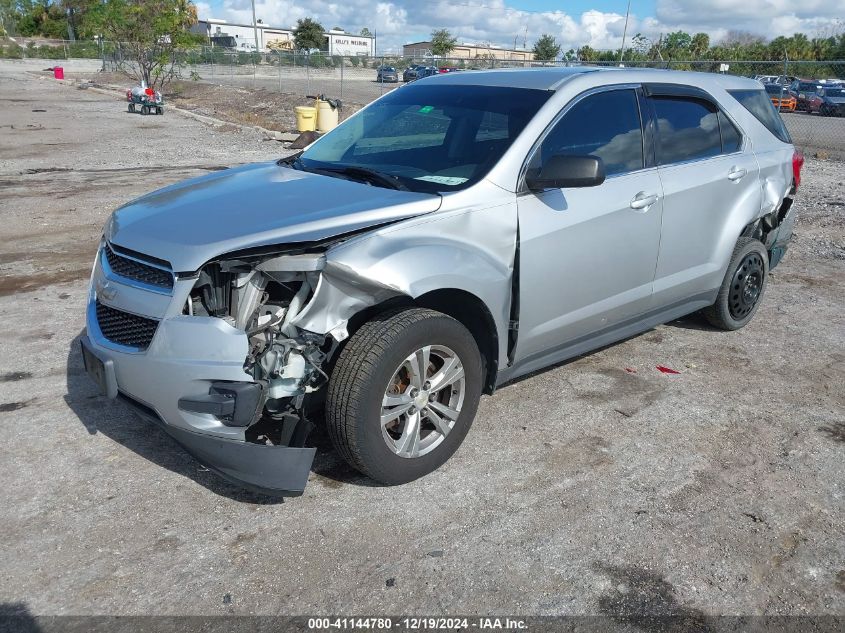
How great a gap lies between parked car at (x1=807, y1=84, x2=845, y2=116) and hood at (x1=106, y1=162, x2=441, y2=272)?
106 ft

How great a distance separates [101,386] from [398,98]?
2626 millimetres

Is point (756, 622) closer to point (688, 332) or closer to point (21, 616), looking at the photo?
point (21, 616)

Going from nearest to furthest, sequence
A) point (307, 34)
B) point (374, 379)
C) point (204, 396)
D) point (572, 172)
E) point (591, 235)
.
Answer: point (204, 396) < point (374, 379) < point (572, 172) < point (591, 235) < point (307, 34)

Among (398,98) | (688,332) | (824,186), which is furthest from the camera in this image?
(824,186)

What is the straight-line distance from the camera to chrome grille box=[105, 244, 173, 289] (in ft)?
10.2

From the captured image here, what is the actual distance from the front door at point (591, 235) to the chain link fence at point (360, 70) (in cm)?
388

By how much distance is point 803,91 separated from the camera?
104ft

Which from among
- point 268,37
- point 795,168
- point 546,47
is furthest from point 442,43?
point 795,168

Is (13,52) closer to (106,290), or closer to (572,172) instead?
(106,290)

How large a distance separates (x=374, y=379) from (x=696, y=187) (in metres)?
2.79

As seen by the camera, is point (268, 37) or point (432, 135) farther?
point (268, 37)

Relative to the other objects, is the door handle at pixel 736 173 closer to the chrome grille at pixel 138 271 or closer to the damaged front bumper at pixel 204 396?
the damaged front bumper at pixel 204 396

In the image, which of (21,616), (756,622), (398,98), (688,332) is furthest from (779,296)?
(21,616)

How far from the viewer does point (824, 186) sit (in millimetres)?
12188
